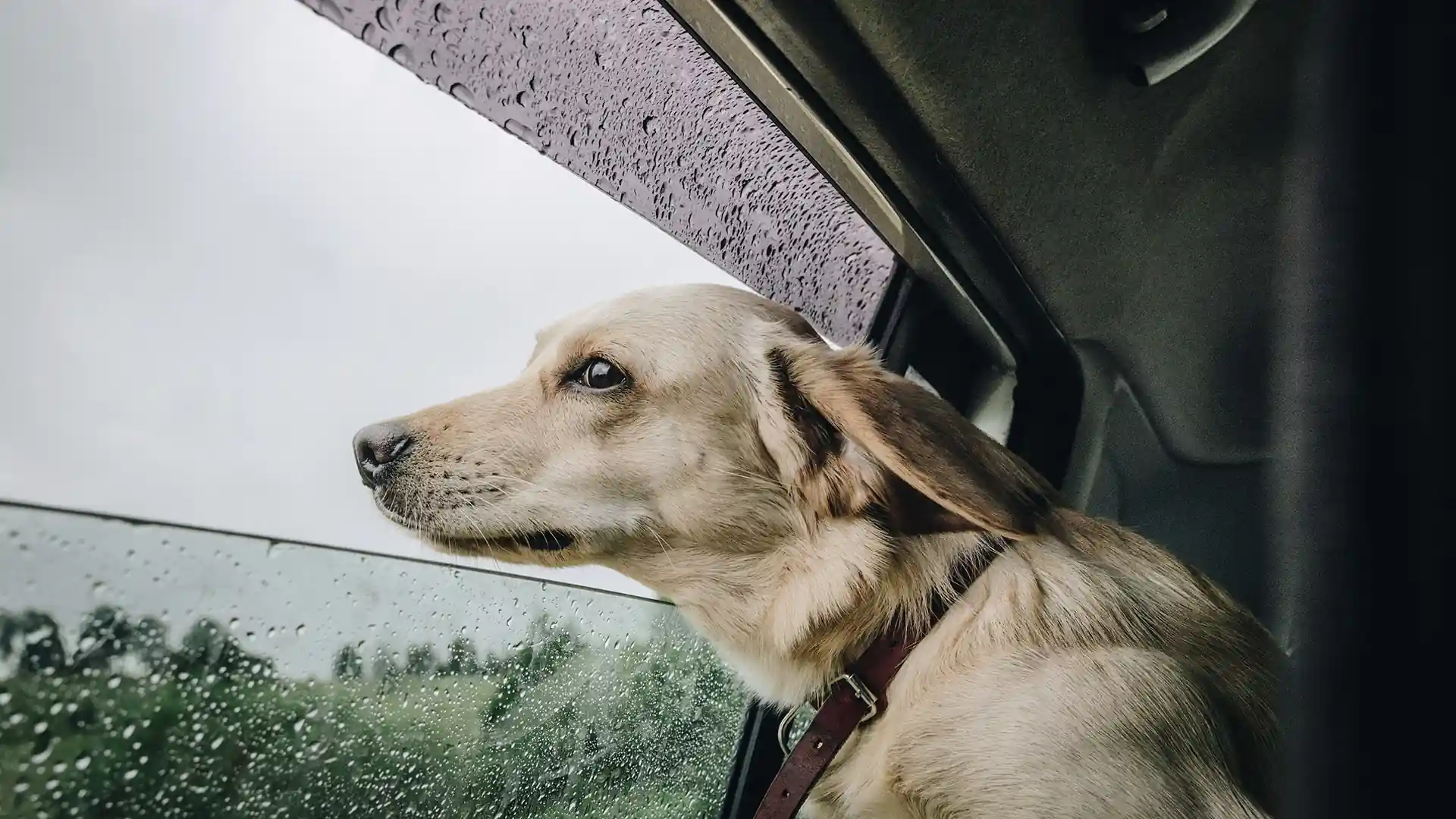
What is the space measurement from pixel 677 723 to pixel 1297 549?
131 cm

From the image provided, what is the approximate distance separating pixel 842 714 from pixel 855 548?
0.23 meters

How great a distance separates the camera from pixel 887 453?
98 centimetres

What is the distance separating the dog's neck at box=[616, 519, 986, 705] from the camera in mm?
1066

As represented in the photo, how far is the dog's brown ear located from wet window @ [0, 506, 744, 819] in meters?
0.50

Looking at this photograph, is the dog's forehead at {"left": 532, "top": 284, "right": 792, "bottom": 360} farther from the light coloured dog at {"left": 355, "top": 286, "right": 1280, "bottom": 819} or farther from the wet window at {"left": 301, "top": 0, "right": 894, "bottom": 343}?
the wet window at {"left": 301, "top": 0, "right": 894, "bottom": 343}

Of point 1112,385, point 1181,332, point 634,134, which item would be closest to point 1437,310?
point 634,134

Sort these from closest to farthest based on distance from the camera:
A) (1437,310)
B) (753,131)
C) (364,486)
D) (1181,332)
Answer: (1437,310), (364,486), (753,131), (1181,332)

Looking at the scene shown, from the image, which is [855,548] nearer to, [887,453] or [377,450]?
[887,453]

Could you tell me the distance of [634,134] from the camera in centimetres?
136

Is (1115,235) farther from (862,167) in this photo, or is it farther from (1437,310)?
(1437,310)

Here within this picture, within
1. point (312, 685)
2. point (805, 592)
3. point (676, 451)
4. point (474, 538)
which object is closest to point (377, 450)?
point (474, 538)

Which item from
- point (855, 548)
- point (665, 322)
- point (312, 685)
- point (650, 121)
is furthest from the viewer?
point (650, 121)

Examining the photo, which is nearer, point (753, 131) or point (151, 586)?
point (151, 586)

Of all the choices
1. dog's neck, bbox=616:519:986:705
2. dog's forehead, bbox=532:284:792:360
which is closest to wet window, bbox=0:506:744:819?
dog's neck, bbox=616:519:986:705
